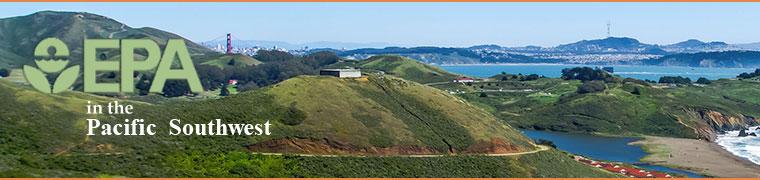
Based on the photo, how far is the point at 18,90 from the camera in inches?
3029

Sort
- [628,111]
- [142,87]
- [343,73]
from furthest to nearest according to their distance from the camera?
[142,87]
[628,111]
[343,73]

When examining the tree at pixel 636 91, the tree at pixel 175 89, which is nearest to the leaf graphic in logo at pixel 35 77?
the tree at pixel 175 89

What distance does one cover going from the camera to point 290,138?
7525 cm

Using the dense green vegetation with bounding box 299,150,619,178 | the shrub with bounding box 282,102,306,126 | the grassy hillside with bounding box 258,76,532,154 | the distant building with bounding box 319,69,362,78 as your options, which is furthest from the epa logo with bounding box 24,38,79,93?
the distant building with bounding box 319,69,362,78

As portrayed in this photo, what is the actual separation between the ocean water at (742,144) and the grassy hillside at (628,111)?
11.3 feet

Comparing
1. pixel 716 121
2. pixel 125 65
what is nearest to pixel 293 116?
pixel 125 65

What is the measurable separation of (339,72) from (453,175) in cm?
2133

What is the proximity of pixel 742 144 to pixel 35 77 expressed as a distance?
10772cm

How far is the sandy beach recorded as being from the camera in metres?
105

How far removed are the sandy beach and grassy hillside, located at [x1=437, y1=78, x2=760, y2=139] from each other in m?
10.9

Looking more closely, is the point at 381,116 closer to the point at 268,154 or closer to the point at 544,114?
the point at 268,154

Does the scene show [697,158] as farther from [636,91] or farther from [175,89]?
[175,89]

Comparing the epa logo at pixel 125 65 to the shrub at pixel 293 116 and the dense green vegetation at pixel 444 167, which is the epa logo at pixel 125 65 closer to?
the shrub at pixel 293 116

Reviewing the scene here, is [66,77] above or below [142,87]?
above
